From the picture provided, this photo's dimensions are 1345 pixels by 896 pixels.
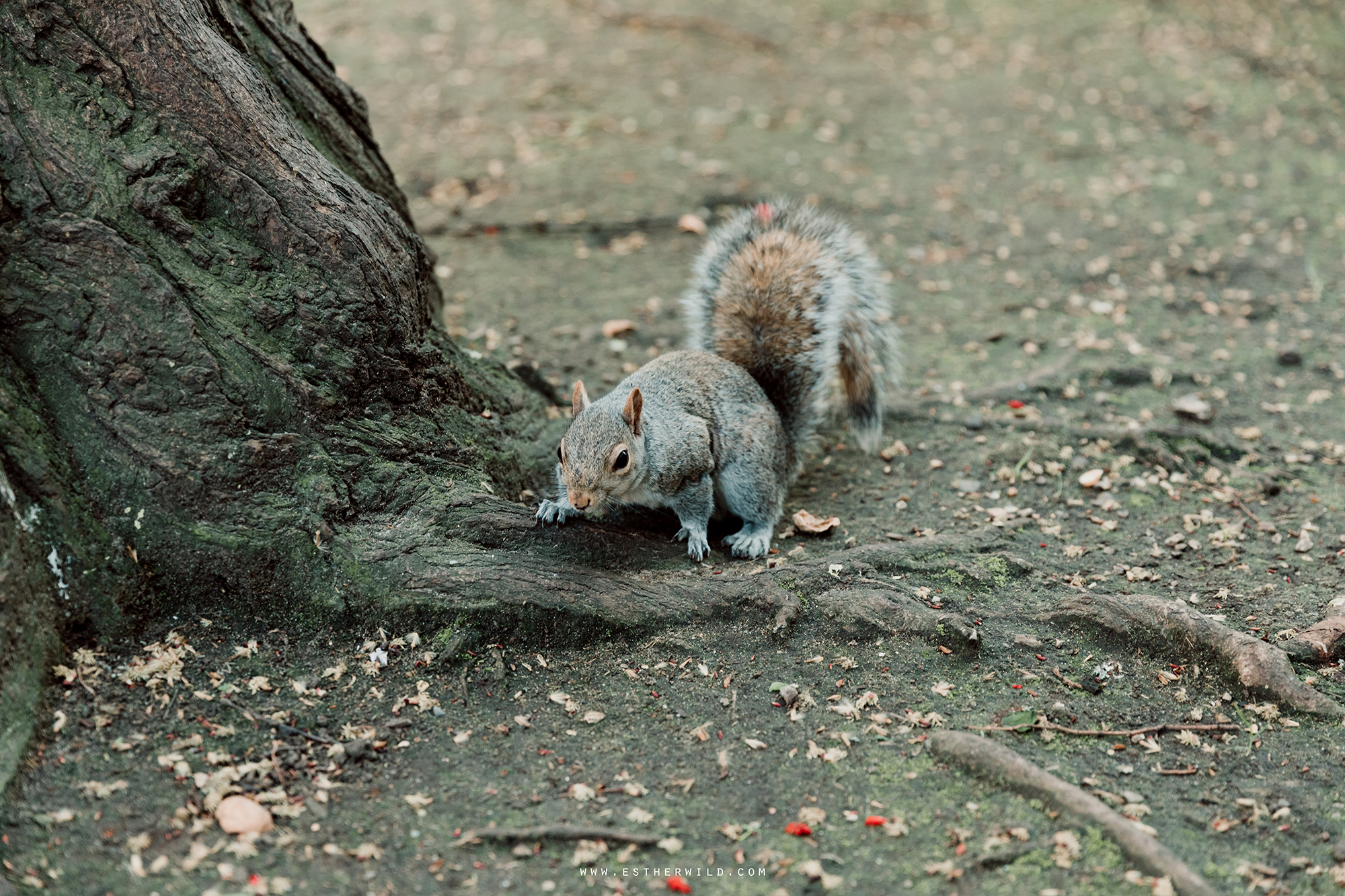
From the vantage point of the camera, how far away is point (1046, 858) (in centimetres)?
208

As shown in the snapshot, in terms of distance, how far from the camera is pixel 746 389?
3.45 m

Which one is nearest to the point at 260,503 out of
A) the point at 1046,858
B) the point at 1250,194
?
the point at 1046,858

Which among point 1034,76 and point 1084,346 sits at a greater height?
point 1034,76

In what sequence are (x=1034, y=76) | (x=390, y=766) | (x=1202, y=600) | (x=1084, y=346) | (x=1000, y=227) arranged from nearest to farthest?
(x=390, y=766), (x=1202, y=600), (x=1084, y=346), (x=1000, y=227), (x=1034, y=76)

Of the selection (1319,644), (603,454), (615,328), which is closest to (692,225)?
(615,328)

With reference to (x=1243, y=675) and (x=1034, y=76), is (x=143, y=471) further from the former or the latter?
(x=1034, y=76)

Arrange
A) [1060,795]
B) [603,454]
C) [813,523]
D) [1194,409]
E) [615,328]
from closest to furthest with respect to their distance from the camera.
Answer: [1060,795] < [603,454] < [813,523] < [1194,409] < [615,328]

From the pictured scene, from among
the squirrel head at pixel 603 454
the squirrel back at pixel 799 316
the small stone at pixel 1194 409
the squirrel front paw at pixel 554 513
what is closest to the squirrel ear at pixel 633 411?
the squirrel head at pixel 603 454

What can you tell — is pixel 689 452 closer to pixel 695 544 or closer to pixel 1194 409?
pixel 695 544

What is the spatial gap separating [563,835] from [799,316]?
6.76 ft

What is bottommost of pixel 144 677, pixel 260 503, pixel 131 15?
pixel 144 677

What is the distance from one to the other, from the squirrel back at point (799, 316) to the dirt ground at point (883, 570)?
0.82 feet

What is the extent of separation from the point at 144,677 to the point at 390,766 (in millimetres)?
580

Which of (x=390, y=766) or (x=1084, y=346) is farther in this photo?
(x=1084, y=346)
